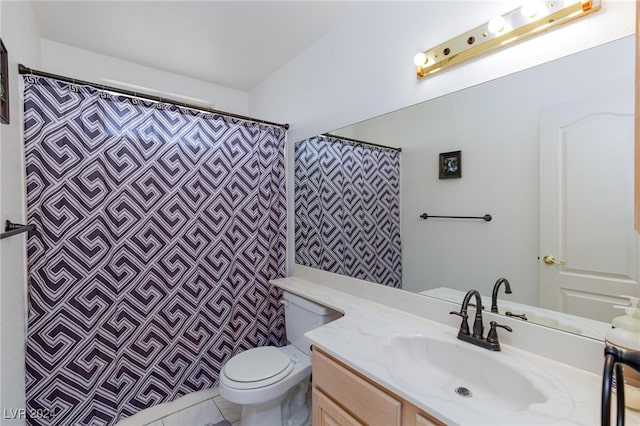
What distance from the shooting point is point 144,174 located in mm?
1684

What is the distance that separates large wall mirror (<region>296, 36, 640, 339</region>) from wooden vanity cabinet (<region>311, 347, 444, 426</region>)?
0.57 meters

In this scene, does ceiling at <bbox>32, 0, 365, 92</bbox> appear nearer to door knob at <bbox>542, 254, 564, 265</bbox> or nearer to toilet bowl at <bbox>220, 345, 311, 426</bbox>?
door knob at <bbox>542, 254, 564, 265</bbox>

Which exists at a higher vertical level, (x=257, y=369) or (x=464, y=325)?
(x=464, y=325)

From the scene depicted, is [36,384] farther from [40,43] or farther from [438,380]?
[40,43]

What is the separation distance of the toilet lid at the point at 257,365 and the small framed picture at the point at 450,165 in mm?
1289

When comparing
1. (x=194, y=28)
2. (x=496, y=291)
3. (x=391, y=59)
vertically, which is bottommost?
(x=496, y=291)

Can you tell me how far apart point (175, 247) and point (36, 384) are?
34.1 inches

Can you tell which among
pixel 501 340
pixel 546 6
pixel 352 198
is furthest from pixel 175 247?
pixel 546 6

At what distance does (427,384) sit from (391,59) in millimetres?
1448

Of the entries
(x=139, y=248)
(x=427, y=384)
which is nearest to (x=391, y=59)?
(x=427, y=384)

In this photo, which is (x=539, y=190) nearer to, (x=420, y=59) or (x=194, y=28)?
(x=420, y=59)

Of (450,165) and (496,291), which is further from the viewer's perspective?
→ (450,165)

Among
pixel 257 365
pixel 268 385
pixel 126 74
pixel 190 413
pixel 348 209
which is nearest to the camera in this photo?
pixel 268 385

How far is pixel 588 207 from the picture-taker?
37.7 inches
